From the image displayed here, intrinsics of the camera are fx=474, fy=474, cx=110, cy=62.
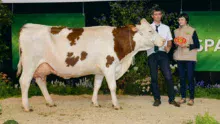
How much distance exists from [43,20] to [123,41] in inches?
155

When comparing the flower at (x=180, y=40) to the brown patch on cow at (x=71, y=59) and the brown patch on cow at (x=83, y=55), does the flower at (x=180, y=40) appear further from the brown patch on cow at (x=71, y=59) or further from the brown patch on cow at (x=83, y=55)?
the brown patch on cow at (x=71, y=59)

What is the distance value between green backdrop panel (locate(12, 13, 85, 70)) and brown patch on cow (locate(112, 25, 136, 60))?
323 centimetres

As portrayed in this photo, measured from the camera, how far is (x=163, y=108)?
9.40 meters

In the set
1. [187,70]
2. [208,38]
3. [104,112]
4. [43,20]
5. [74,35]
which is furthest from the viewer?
[43,20]

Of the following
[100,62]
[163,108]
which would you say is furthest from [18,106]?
[163,108]

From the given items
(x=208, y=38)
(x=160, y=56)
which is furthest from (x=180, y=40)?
(x=208, y=38)

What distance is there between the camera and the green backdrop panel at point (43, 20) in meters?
12.6

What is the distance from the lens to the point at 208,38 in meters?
12.2

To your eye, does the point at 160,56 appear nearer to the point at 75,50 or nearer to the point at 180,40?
the point at 180,40

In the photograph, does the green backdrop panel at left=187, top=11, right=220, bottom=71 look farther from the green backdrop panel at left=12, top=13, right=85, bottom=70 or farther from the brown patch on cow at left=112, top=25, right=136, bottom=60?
the brown patch on cow at left=112, top=25, right=136, bottom=60

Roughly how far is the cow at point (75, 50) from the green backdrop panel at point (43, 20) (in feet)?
10.3

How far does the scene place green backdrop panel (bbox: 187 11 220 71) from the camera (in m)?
12.2

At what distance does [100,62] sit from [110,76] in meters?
0.33

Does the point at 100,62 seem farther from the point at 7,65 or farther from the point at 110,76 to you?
the point at 7,65
